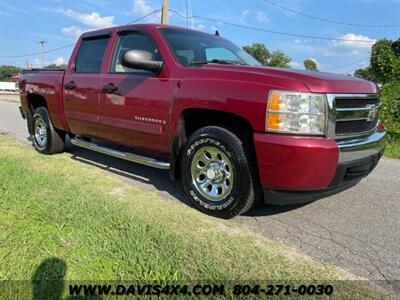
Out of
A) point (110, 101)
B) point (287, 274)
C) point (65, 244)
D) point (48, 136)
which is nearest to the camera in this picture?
point (287, 274)

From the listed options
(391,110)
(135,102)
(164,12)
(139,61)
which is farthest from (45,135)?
(164,12)

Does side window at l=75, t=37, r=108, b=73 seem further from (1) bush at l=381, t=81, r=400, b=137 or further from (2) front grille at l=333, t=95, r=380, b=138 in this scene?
(1) bush at l=381, t=81, r=400, b=137

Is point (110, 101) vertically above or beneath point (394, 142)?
above

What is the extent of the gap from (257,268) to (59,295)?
4.52ft

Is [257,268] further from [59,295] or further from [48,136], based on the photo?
[48,136]

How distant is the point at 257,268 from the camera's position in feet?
9.73

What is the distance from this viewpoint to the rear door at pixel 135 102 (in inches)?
175

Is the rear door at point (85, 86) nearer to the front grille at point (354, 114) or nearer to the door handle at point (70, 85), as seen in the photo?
the door handle at point (70, 85)

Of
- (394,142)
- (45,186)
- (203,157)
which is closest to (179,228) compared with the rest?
(203,157)

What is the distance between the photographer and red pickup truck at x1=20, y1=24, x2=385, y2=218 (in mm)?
3416

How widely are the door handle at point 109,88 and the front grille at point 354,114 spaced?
8.79ft

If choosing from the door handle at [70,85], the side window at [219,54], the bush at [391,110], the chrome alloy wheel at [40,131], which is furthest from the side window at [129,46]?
the bush at [391,110]

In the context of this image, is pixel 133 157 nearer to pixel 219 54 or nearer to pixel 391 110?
pixel 219 54

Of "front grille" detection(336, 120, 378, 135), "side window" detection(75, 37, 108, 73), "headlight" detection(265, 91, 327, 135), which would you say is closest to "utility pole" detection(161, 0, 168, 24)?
"side window" detection(75, 37, 108, 73)
